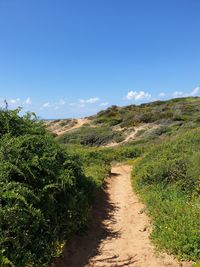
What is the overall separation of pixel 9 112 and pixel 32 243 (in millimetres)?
5894

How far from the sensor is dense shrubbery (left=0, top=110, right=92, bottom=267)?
770 cm

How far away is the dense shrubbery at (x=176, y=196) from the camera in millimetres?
9028

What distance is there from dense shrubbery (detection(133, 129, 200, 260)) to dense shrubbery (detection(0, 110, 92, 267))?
7.85ft

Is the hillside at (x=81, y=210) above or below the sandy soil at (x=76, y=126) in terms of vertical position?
below

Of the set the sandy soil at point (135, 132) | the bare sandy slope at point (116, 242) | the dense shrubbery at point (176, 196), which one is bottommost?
the bare sandy slope at point (116, 242)

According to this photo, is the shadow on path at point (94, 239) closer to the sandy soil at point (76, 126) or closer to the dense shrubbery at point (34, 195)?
the dense shrubbery at point (34, 195)

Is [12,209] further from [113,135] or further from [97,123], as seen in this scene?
[97,123]

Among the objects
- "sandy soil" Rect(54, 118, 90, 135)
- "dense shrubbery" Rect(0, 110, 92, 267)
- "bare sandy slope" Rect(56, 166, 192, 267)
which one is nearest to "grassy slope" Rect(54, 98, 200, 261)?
"bare sandy slope" Rect(56, 166, 192, 267)

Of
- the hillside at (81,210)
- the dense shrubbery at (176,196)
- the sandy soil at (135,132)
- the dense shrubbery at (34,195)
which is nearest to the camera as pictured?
the dense shrubbery at (34,195)

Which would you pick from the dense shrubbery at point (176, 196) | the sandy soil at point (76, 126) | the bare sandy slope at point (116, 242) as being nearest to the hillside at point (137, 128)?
the sandy soil at point (76, 126)

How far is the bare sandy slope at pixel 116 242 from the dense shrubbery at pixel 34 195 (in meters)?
0.49

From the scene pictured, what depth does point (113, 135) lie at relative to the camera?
150ft

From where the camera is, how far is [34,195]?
889cm

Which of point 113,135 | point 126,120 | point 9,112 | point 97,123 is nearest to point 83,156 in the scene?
point 9,112
